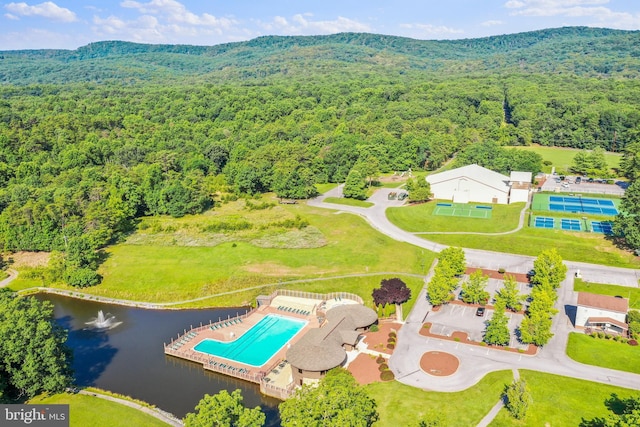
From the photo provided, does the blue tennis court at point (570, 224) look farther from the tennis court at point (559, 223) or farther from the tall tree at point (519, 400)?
the tall tree at point (519, 400)

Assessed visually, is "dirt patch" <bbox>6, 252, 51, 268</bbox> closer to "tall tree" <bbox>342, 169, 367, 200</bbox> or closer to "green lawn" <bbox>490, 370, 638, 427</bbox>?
"tall tree" <bbox>342, 169, 367, 200</bbox>

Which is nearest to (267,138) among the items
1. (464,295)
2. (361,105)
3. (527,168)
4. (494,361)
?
(361,105)

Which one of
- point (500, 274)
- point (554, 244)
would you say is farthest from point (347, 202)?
point (554, 244)

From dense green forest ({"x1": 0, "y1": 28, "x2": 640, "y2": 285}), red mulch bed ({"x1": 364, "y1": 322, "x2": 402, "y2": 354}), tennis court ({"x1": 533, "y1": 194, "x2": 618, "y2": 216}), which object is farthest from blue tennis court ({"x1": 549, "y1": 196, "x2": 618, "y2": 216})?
red mulch bed ({"x1": 364, "y1": 322, "x2": 402, "y2": 354})

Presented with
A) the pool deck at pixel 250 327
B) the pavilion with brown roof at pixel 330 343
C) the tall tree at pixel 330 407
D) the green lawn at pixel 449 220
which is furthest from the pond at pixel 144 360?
the green lawn at pixel 449 220

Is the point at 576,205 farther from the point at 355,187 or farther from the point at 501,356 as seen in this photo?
the point at 501,356
